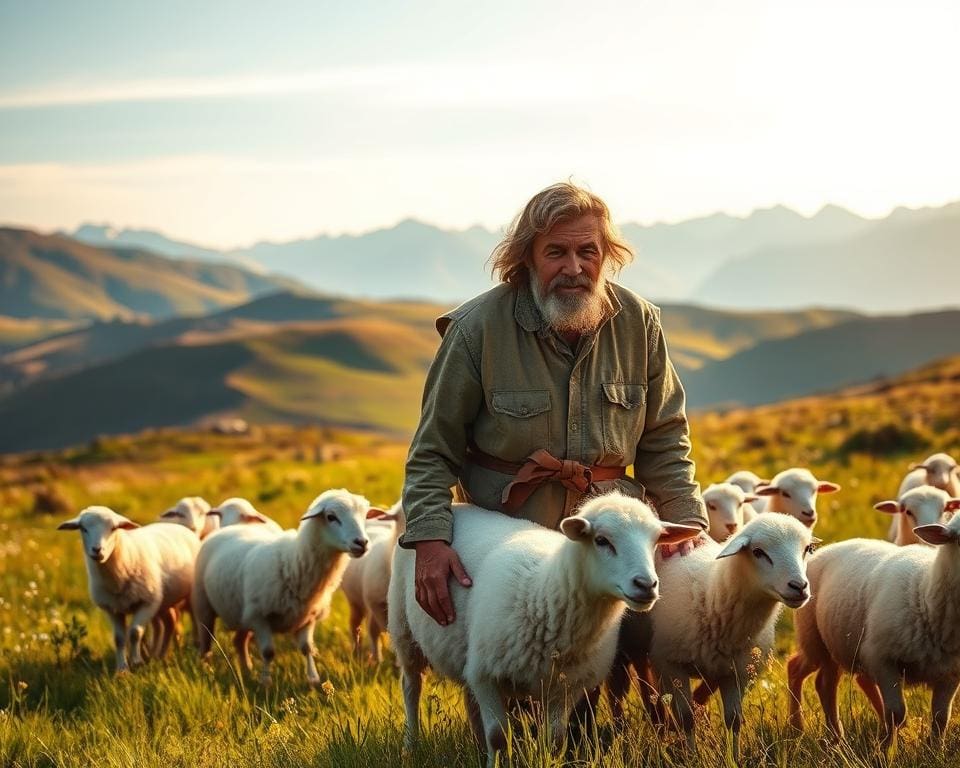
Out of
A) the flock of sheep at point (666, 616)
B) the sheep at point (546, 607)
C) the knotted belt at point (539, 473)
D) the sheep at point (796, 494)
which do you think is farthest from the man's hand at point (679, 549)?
the sheep at point (796, 494)

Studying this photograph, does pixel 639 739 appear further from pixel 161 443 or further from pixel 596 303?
pixel 161 443

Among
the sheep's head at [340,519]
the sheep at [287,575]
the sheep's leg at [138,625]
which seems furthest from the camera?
the sheep's leg at [138,625]

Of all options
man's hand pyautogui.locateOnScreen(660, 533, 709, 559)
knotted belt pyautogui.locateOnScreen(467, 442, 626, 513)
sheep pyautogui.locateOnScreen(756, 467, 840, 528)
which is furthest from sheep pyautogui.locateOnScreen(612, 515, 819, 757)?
sheep pyautogui.locateOnScreen(756, 467, 840, 528)

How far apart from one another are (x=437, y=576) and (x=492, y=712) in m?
0.73

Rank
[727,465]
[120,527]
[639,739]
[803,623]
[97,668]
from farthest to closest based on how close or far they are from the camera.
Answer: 1. [727,465]
2. [120,527]
3. [97,668]
4. [803,623]
5. [639,739]

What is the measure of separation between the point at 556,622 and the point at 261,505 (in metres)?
14.5

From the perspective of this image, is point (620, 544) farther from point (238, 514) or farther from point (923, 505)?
point (238, 514)

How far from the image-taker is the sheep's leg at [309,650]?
7.57 meters

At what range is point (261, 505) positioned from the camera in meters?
18.5

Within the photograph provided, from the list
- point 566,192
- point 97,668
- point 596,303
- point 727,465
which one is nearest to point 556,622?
point 596,303

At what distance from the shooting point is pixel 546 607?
4.76m

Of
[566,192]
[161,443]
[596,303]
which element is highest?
[566,192]

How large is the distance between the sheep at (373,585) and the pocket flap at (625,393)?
262 cm

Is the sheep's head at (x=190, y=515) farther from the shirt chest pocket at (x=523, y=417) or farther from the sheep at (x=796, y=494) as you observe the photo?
the shirt chest pocket at (x=523, y=417)
